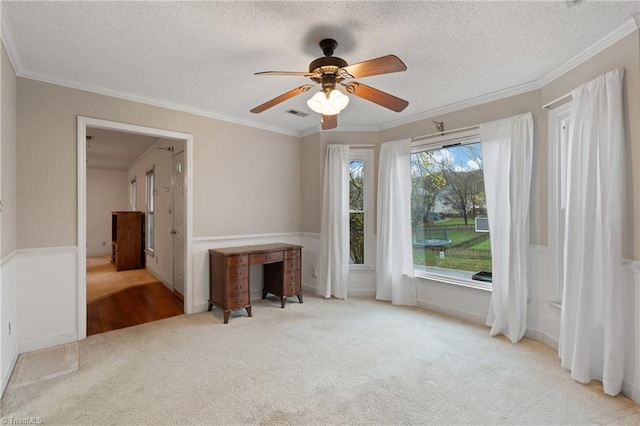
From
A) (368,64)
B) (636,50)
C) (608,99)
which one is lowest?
(608,99)

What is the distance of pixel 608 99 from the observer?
2127 millimetres

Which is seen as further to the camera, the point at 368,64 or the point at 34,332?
the point at 34,332

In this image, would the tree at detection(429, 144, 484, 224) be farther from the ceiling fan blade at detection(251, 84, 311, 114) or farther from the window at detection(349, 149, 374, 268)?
the ceiling fan blade at detection(251, 84, 311, 114)

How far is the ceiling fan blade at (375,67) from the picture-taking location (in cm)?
180

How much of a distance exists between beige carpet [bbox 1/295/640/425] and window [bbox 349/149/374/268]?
1.38 metres

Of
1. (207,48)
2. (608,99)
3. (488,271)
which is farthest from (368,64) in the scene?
(488,271)

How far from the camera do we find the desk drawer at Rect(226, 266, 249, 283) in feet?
11.2

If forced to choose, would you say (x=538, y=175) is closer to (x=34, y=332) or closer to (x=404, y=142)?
(x=404, y=142)

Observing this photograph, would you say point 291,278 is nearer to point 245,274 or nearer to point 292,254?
point 292,254

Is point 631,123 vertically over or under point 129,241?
over

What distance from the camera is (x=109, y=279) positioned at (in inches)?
213

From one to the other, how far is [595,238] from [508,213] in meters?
0.88

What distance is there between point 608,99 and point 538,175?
91 cm

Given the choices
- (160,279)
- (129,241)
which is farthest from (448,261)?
(129,241)
